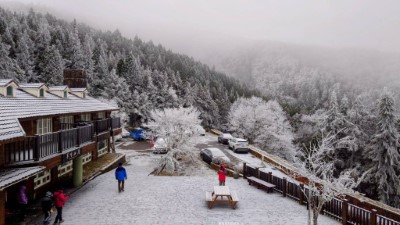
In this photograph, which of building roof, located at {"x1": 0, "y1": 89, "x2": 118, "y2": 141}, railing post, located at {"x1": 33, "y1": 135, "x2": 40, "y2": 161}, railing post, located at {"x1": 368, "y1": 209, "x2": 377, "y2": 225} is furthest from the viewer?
railing post, located at {"x1": 33, "y1": 135, "x2": 40, "y2": 161}

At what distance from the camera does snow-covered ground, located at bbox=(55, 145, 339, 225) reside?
51.0ft

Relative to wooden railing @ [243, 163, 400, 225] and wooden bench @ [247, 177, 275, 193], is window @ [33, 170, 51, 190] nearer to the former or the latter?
wooden bench @ [247, 177, 275, 193]

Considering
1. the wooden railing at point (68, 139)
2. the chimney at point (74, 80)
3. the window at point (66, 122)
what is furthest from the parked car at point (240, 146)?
the wooden railing at point (68, 139)

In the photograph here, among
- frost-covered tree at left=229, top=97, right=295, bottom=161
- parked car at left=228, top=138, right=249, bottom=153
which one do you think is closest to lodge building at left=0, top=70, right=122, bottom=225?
parked car at left=228, top=138, right=249, bottom=153

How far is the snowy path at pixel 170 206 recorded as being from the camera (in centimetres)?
1552

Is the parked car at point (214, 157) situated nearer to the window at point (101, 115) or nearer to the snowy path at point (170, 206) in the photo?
the snowy path at point (170, 206)

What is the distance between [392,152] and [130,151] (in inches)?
1115

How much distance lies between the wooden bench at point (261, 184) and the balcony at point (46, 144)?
443 inches

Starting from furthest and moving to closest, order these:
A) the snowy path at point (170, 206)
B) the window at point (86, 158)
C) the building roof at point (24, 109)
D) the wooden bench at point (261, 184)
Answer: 1. the window at point (86, 158)
2. the wooden bench at point (261, 184)
3. the snowy path at point (170, 206)
4. the building roof at point (24, 109)

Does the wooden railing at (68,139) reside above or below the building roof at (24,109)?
below

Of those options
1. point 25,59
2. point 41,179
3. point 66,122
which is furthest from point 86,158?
point 25,59

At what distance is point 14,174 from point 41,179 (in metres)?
7.33

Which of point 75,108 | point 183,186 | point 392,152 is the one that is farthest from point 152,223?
point 392,152

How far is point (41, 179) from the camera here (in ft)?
64.2
